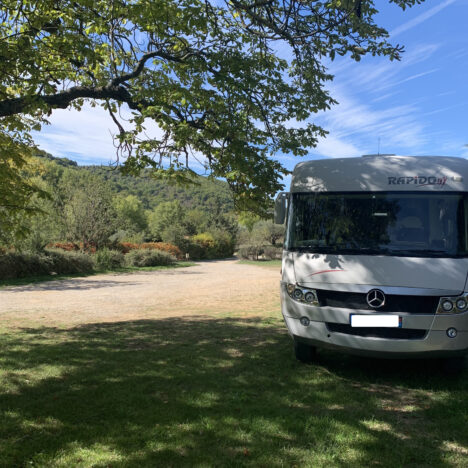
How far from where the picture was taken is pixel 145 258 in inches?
1008

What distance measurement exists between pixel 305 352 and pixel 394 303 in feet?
5.08

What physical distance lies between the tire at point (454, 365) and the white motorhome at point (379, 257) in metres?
0.42

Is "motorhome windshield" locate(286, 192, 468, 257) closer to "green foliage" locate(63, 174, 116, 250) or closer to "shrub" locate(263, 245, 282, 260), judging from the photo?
"green foliage" locate(63, 174, 116, 250)

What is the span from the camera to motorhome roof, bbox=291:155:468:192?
188 inches

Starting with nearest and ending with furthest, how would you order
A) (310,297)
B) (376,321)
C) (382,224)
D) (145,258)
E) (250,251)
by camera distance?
(376,321)
(310,297)
(382,224)
(145,258)
(250,251)

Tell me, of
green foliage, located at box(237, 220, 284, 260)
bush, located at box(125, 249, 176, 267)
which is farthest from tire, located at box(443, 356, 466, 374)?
green foliage, located at box(237, 220, 284, 260)

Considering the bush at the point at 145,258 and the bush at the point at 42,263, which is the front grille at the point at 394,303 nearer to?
the bush at the point at 42,263

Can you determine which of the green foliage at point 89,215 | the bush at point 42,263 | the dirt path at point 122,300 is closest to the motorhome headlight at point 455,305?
the dirt path at point 122,300

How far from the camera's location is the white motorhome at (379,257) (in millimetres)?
4238

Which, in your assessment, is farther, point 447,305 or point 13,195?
point 13,195

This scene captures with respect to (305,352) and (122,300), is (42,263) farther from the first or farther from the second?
(305,352)

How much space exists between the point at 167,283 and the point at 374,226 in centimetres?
1343

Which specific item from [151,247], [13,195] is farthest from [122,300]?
[151,247]

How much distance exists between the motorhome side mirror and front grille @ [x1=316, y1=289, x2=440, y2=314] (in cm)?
139
